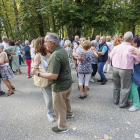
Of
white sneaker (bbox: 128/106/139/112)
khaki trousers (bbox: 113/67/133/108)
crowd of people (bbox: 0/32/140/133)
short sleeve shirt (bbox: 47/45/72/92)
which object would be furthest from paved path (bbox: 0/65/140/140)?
short sleeve shirt (bbox: 47/45/72/92)

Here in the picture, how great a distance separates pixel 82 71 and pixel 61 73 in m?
1.68

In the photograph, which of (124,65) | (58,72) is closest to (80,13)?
(124,65)

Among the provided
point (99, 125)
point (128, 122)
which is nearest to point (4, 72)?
point (99, 125)

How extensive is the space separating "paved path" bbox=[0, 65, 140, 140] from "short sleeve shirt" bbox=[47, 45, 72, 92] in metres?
1.14

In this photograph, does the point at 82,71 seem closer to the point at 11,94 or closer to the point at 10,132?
the point at 10,132

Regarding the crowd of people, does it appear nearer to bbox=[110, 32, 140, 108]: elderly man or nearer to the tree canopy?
bbox=[110, 32, 140, 108]: elderly man

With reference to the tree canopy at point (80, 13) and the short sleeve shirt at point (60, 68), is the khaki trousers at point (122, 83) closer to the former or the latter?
the short sleeve shirt at point (60, 68)

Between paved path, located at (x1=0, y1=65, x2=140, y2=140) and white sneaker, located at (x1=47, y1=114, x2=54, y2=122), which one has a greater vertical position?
white sneaker, located at (x1=47, y1=114, x2=54, y2=122)

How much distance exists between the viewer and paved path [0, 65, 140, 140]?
2.66 meters

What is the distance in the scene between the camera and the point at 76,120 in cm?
314

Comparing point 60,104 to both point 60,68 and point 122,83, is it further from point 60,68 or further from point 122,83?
point 122,83

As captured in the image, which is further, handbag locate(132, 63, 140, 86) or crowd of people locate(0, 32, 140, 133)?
handbag locate(132, 63, 140, 86)

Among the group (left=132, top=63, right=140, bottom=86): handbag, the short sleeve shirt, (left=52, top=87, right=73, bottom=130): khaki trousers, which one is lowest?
(left=52, top=87, right=73, bottom=130): khaki trousers

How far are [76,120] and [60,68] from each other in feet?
5.28
